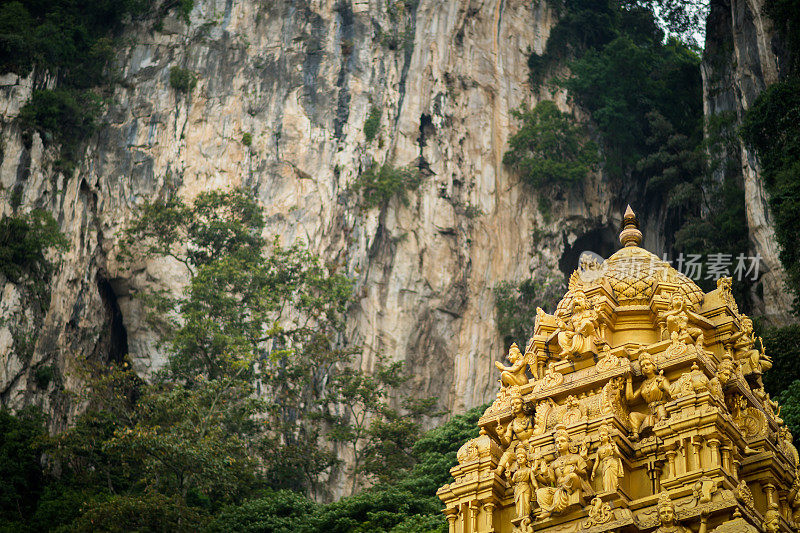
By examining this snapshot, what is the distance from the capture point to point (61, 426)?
1385 inches

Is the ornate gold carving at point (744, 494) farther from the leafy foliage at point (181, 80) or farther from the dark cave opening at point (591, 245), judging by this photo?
the leafy foliage at point (181, 80)

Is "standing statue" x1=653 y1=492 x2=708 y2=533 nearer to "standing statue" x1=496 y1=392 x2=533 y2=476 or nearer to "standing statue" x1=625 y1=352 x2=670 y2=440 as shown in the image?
"standing statue" x1=625 y1=352 x2=670 y2=440

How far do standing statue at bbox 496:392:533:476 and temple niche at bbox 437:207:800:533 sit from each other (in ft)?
0.06

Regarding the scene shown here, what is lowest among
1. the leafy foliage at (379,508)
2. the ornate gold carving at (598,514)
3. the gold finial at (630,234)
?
the ornate gold carving at (598,514)

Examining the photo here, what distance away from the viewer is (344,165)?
4250cm

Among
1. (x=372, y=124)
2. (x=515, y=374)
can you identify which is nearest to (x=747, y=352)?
(x=515, y=374)

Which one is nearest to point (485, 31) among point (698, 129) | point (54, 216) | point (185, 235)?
point (698, 129)

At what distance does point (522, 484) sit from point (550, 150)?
102ft

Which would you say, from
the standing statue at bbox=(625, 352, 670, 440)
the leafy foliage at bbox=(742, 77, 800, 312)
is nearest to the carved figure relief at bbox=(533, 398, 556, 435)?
the standing statue at bbox=(625, 352, 670, 440)

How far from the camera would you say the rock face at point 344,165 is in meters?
39.6

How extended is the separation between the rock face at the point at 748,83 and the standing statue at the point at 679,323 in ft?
53.4

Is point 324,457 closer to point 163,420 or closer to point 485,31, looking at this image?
point 163,420

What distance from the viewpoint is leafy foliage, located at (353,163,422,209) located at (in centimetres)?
4206

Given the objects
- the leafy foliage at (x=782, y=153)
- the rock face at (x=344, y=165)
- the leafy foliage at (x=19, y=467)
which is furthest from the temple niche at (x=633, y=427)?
the rock face at (x=344, y=165)
